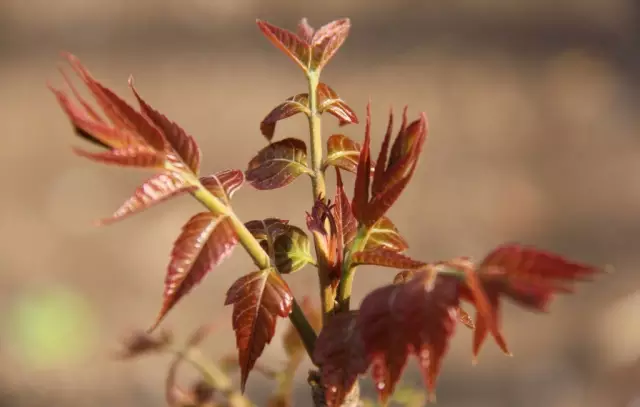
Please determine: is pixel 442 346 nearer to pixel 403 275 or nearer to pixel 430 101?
pixel 403 275

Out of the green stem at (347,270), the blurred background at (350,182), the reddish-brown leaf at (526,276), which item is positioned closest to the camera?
the reddish-brown leaf at (526,276)

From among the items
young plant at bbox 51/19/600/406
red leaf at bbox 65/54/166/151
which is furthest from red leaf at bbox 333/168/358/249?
red leaf at bbox 65/54/166/151

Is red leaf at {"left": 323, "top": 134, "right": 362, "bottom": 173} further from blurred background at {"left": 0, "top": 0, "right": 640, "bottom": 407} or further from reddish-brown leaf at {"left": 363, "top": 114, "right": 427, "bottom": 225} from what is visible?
blurred background at {"left": 0, "top": 0, "right": 640, "bottom": 407}

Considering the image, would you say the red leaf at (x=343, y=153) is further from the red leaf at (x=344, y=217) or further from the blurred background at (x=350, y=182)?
the blurred background at (x=350, y=182)

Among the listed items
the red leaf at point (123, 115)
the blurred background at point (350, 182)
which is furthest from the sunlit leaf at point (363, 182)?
the blurred background at point (350, 182)

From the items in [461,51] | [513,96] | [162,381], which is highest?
[461,51]

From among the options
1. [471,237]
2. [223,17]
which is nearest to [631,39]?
[471,237]
